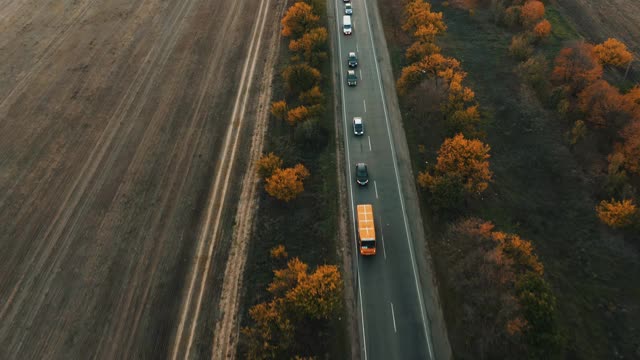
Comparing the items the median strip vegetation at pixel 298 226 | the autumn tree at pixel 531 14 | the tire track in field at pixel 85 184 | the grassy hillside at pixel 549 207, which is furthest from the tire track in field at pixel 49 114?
the autumn tree at pixel 531 14

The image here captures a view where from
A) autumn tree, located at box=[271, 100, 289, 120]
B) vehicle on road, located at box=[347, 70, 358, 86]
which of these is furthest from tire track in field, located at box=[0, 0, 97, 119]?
vehicle on road, located at box=[347, 70, 358, 86]

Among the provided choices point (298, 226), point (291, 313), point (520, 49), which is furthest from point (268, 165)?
point (520, 49)

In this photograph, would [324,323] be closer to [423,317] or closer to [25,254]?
[423,317]

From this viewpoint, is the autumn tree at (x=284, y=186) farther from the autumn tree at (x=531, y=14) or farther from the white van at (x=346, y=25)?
the autumn tree at (x=531, y=14)

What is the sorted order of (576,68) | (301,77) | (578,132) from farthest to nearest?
(301,77) → (576,68) → (578,132)

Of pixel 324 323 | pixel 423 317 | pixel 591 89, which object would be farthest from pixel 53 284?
pixel 591 89

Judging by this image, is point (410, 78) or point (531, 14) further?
point (531, 14)

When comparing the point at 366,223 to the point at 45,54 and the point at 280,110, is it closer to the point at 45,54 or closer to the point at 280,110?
the point at 280,110
